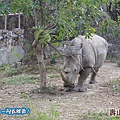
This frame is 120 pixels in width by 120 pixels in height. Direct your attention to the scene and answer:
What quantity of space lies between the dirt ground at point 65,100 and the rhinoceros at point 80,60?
0.24m

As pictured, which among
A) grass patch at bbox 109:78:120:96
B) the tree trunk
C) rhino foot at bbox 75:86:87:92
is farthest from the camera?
rhino foot at bbox 75:86:87:92

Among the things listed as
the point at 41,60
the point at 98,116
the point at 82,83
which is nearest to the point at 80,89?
the point at 82,83

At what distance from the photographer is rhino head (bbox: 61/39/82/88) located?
6949 mm

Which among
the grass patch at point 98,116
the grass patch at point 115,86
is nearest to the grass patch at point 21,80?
the grass patch at point 115,86

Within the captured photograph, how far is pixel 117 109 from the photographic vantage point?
225 inches

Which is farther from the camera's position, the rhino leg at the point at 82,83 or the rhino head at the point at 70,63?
the rhino leg at the point at 82,83

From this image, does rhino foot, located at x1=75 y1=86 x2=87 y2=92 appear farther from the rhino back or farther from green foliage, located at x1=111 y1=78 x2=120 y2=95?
the rhino back

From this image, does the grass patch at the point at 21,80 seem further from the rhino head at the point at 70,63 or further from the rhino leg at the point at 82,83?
the rhino head at the point at 70,63

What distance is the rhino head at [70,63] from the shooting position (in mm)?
6949

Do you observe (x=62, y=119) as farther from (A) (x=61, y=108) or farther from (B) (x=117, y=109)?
A: (B) (x=117, y=109)

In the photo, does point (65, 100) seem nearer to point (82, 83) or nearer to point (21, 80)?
point (82, 83)

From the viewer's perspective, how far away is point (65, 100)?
6.39 metres

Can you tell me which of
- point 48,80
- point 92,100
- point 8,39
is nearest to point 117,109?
point 92,100

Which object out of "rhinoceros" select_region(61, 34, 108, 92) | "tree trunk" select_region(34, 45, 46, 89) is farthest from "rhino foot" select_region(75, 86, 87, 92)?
"tree trunk" select_region(34, 45, 46, 89)
